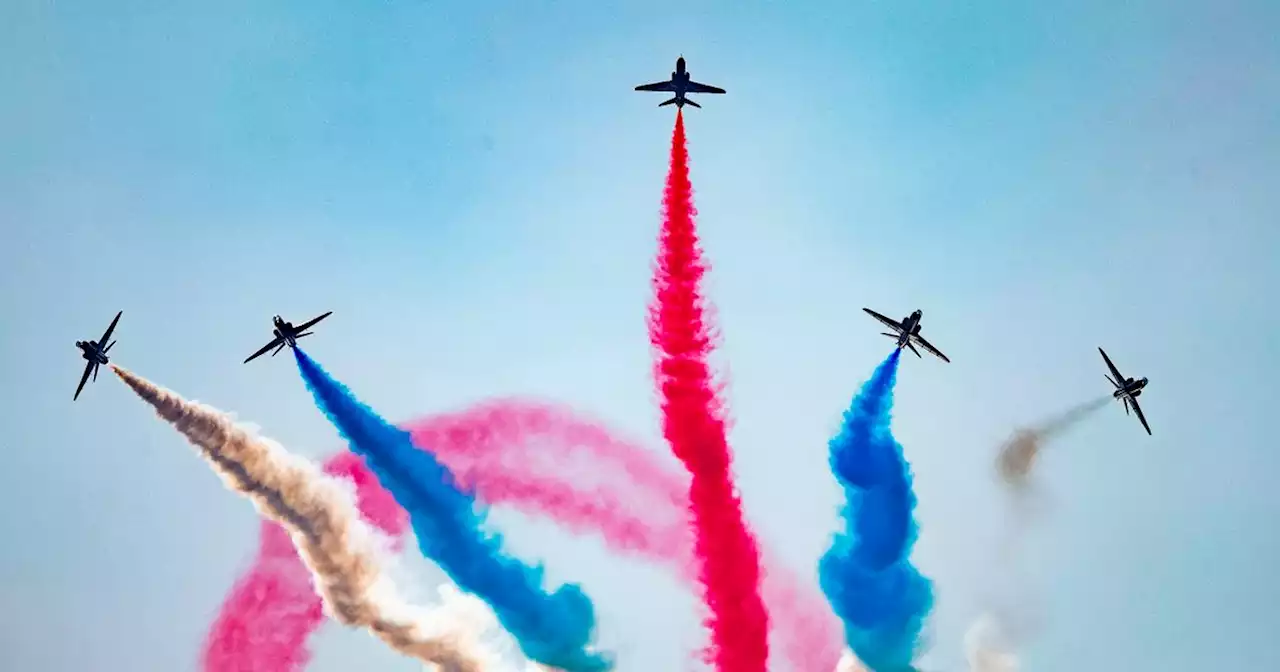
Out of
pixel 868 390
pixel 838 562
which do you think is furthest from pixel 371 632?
pixel 868 390

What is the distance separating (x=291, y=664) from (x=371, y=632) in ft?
14.4

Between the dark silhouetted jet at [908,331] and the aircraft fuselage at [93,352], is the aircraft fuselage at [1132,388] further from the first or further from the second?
the aircraft fuselage at [93,352]

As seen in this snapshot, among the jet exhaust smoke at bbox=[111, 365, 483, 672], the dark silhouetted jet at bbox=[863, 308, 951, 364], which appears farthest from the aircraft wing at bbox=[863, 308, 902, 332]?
the jet exhaust smoke at bbox=[111, 365, 483, 672]

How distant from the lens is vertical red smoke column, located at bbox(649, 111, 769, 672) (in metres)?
58.0

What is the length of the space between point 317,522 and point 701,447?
60.2 ft

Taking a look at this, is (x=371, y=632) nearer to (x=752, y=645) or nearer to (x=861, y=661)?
(x=752, y=645)

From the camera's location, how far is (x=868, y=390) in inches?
2357

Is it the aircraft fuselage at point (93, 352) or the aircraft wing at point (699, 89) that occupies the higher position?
the aircraft wing at point (699, 89)

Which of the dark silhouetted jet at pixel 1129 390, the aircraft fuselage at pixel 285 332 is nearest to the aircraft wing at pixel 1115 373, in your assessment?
the dark silhouetted jet at pixel 1129 390

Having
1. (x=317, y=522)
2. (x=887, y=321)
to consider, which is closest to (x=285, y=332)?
(x=317, y=522)

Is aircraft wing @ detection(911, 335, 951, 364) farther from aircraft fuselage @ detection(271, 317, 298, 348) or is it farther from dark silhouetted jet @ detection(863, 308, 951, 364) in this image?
aircraft fuselage @ detection(271, 317, 298, 348)

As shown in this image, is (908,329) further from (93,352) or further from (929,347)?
(93,352)

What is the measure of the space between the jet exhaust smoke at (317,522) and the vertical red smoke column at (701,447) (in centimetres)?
1196

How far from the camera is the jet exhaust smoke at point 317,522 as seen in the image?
5731 cm
